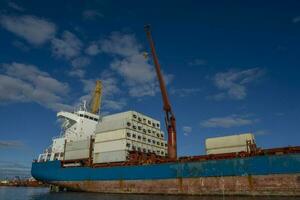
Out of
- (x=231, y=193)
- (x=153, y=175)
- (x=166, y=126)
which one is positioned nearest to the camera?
(x=231, y=193)

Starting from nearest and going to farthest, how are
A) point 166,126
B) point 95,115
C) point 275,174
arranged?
point 275,174 < point 166,126 < point 95,115

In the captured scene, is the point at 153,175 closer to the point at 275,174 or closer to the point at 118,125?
the point at 118,125

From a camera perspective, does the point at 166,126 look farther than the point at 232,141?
Yes

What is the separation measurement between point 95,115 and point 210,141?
26.6 m

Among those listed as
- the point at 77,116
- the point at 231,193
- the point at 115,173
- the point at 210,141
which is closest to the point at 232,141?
the point at 210,141

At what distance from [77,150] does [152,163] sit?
1425 cm

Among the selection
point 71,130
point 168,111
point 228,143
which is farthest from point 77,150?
point 228,143

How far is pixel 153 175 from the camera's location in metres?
31.0

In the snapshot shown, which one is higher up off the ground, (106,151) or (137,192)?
(106,151)

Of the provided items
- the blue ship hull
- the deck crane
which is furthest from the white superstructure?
the deck crane

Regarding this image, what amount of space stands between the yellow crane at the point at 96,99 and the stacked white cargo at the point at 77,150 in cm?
1483

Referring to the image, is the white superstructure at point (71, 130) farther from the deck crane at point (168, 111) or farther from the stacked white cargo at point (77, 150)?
the deck crane at point (168, 111)

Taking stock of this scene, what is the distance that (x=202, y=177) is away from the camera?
27766 mm

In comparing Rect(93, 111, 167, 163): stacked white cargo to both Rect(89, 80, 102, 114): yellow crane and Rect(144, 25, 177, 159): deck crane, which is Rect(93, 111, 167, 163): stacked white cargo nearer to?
Rect(144, 25, 177, 159): deck crane
